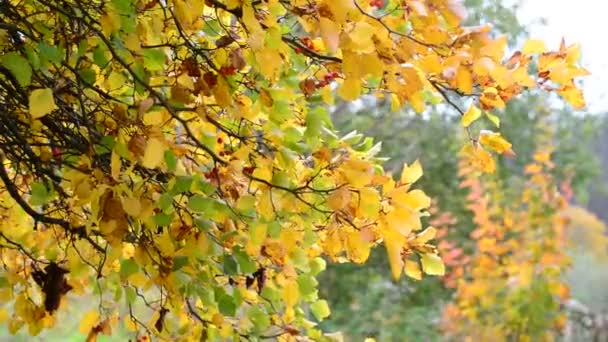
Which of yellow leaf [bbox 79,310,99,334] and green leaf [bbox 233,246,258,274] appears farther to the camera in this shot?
yellow leaf [bbox 79,310,99,334]

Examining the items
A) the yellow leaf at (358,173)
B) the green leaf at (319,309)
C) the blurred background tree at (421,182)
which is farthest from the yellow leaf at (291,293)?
the blurred background tree at (421,182)

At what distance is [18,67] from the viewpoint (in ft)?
3.59

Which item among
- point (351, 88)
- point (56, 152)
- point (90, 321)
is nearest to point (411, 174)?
point (351, 88)

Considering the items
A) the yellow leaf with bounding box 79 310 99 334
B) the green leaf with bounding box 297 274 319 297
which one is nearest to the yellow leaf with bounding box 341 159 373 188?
the green leaf with bounding box 297 274 319 297

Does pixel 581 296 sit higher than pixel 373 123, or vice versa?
pixel 581 296

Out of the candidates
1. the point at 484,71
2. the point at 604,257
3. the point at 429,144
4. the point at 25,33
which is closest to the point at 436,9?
the point at 484,71

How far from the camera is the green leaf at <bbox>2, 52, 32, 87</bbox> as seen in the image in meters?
1.09

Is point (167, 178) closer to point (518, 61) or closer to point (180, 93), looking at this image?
point (180, 93)

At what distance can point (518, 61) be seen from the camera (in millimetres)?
1118

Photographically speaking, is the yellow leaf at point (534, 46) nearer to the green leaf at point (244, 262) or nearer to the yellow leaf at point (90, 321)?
the green leaf at point (244, 262)

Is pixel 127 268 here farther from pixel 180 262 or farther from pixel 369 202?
pixel 369 202

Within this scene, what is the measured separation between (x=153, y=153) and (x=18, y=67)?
0.24m

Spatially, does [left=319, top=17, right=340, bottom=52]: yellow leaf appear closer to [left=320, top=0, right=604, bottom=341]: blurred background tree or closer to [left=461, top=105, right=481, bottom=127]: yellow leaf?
[left=461, top=105, right=481, bottom=127]: yellow leaf

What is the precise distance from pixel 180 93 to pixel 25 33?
0.90 feet
